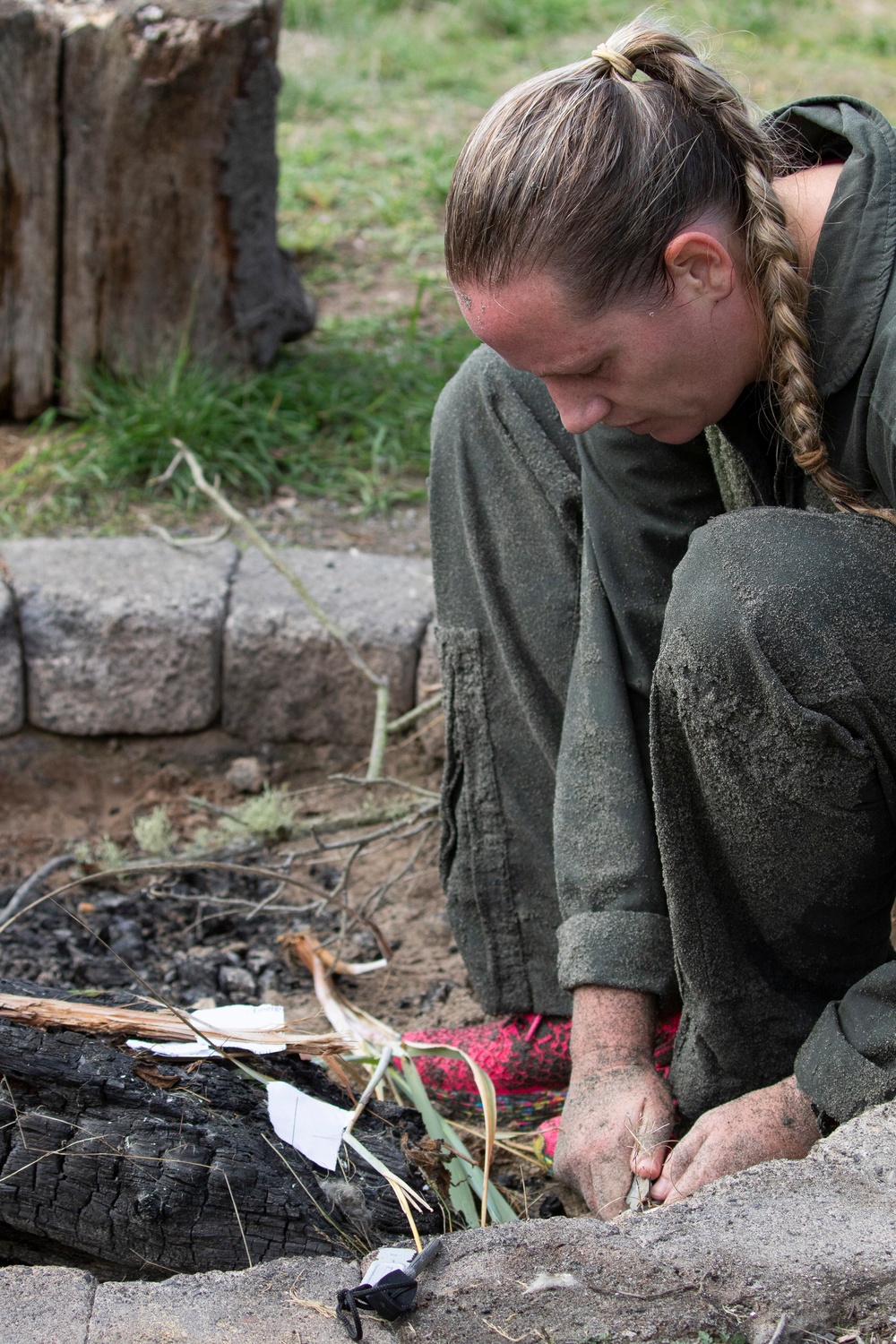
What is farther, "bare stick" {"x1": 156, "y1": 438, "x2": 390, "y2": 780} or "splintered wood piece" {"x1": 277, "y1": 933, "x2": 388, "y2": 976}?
"bare stick" {"x1": 156, "y1": 438, "x2": 390, "y2": 780}

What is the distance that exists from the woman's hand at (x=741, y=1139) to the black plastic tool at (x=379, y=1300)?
0.35m

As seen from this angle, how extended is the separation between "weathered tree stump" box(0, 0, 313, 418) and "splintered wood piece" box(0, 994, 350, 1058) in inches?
85.5

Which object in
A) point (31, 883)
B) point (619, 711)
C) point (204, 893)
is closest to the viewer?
point (619, 711)

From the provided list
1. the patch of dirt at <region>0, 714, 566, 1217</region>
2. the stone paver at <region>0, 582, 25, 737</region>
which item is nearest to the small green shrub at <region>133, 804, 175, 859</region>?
the patch of dirt at <region>0, 714, 566, 1217</region>

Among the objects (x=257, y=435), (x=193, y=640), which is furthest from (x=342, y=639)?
(x=257, y=435)

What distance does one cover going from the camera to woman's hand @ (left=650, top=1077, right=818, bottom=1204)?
4.91 ft

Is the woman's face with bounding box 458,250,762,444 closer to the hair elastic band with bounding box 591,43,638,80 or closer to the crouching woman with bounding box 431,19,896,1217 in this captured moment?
the crouching woman with bounding box 431,19,896,1217

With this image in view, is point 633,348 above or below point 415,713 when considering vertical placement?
above

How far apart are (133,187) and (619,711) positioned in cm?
210

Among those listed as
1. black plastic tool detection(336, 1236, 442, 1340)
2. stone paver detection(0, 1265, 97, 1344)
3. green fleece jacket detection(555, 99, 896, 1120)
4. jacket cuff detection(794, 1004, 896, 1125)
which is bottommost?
stone paver detection(0, 1265, 97, 1344)

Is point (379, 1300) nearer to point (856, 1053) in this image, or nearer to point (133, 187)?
point (856, 1053)

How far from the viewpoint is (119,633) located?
9.13ft

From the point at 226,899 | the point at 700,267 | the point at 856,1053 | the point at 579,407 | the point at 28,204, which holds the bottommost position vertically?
the point at 226,899

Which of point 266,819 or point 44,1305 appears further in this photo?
point 266,819
